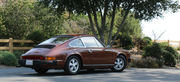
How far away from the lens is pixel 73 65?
A: 11445 millimetres

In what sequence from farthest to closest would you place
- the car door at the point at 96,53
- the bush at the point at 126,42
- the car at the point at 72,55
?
the bush at the point at 126,42 < the car door at the point at 96,53 < the car at the point at 72,55

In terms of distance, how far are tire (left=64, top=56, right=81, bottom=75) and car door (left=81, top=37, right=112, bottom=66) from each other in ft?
2.27

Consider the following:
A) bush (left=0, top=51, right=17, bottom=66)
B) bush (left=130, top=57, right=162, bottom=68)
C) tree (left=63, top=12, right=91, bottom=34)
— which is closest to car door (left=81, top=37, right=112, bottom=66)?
bush (left=0, top=51, right=17, bottom=66)

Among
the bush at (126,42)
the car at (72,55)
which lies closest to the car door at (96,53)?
the car at (72,55)

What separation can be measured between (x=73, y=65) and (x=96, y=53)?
1.27 metres

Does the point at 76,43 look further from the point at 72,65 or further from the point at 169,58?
the point at 169,58

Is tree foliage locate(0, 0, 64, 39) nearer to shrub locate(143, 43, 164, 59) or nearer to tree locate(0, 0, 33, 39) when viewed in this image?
tree locate(0, 0, 33, 39)

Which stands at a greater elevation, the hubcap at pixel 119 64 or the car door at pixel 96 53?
the car door at pixel 96 53

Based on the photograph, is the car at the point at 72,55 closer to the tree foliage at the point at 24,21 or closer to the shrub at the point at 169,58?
the shrub at the point at 169,58

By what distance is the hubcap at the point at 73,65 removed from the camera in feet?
37.4

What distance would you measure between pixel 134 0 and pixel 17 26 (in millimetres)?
10079

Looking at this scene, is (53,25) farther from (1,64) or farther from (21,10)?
(1,64)

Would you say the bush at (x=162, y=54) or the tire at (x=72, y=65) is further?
the bush at (x=162, y=54)

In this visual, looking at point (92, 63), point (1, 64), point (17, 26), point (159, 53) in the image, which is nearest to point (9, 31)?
point (17, 26)
